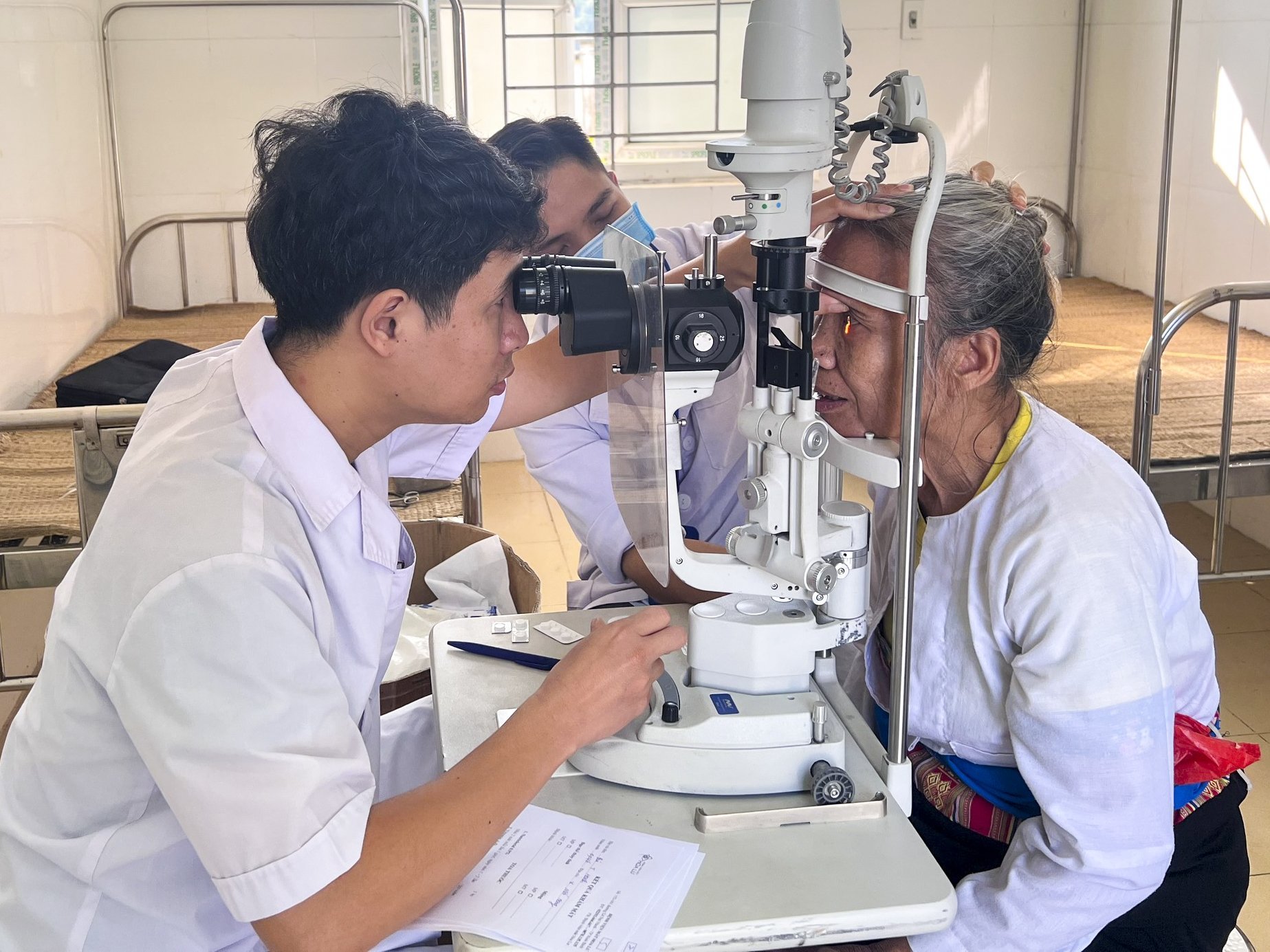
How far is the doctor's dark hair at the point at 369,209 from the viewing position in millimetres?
1093

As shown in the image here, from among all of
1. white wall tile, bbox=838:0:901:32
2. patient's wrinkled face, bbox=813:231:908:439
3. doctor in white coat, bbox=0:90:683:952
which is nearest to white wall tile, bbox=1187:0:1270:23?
white wall tile, bbox=838:0:901:32

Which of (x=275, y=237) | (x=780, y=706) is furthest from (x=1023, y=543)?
(x=275, y=237)

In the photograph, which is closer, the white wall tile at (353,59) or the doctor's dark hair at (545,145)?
the doctor's dark hair at (545,145)

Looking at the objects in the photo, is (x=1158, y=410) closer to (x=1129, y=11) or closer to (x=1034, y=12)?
(x=1129, y=11)

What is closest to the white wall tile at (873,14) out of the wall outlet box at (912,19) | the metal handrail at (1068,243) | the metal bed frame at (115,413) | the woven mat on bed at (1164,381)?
the wall outlet box at (912,19)

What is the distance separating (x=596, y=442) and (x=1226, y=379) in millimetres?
1503

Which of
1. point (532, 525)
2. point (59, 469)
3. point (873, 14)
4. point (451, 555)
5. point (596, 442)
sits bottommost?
point (532, 525)

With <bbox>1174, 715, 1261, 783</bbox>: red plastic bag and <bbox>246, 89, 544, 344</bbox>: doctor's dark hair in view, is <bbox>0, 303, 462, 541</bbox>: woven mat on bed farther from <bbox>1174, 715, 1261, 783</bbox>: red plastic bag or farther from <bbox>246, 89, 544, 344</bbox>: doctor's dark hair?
<bbox>1174, 715, 1261, 783</bbox>: red plastic bag

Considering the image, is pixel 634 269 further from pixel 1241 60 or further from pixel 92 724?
pixel 1241 60

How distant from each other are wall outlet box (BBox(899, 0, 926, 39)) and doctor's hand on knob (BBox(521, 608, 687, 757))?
419 cm

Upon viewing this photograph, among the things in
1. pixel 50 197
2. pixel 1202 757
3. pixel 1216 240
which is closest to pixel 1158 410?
pixel 1216 240

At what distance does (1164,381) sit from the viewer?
335cm

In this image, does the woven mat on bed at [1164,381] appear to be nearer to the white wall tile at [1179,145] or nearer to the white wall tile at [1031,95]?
the white wall tile at [1179,145]

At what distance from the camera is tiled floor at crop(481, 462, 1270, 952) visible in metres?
2.41
